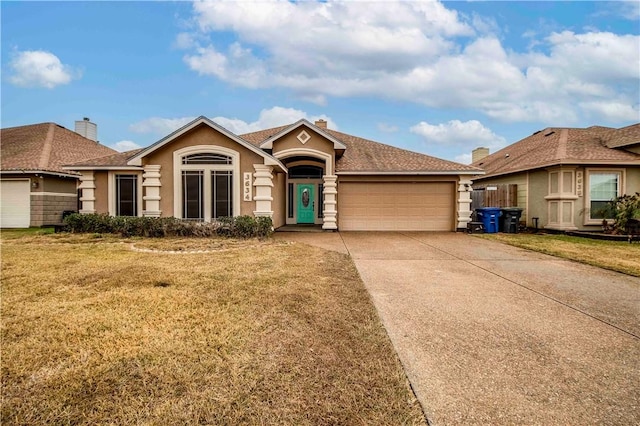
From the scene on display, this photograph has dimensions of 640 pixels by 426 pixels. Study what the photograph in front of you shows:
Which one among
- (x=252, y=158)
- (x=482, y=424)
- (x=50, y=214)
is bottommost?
(x=482, y=424)

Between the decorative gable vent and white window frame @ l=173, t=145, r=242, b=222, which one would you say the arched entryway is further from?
white window frame @ l=173, t=145, r=242, b=222

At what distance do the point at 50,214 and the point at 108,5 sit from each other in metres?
10.6

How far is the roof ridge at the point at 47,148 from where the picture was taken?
16709 mm

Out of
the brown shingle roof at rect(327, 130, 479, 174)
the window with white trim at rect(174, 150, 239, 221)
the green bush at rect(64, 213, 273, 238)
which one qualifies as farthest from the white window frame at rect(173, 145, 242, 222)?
the brown shingle roof at rect(327, 130, 479, 174)

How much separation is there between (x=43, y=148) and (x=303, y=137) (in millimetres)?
14386

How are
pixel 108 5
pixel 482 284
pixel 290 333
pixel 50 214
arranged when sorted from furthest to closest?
pixel 50 214, pixel 108 5, pixel 482 284, pixel 290 333

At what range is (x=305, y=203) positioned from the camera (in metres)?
18.1

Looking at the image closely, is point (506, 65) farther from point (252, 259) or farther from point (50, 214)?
point (50, 214)

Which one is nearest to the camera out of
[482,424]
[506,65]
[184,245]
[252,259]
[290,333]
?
[482,424]

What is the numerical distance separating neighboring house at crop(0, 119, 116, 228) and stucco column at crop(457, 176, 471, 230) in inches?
727

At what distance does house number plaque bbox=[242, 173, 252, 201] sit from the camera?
1312 cm

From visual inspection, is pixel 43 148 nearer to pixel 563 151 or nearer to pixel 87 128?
pixel 87 128

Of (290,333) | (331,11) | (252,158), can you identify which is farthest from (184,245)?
(331,11)

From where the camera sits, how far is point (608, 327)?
3.97 m
